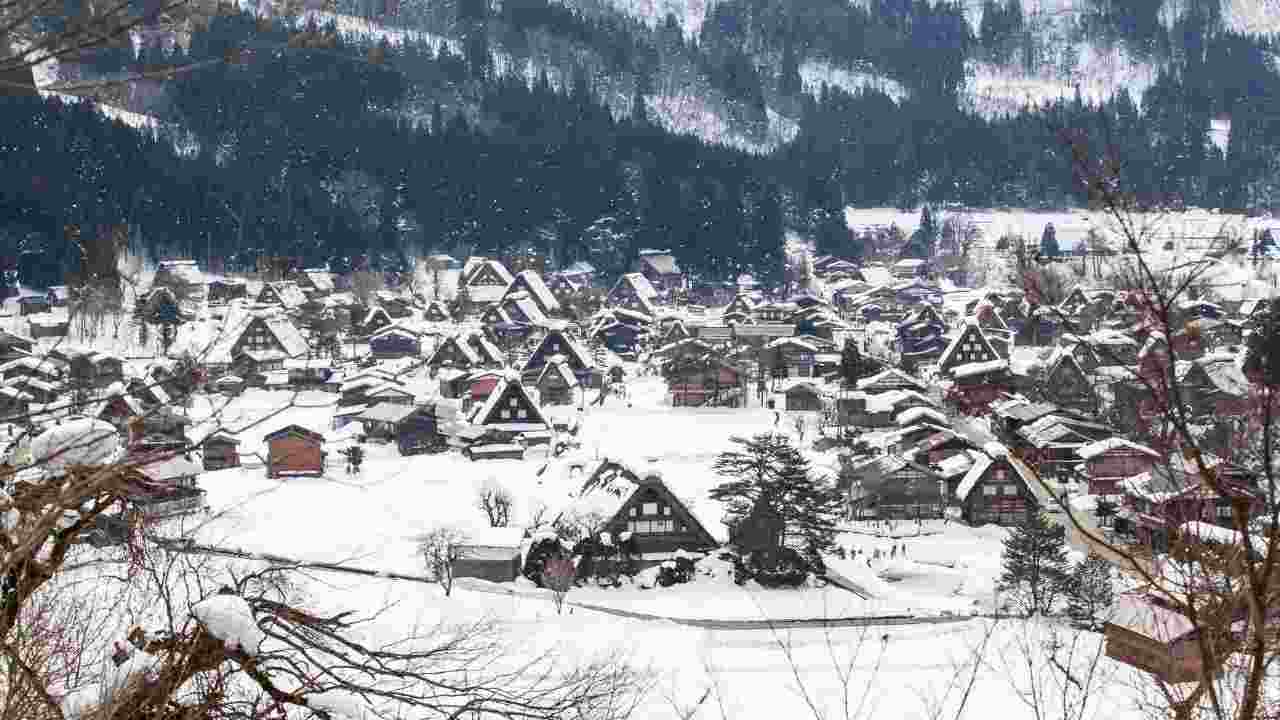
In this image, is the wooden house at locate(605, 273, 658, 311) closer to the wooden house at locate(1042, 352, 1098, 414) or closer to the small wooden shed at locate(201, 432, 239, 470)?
the wooden house at locate(1042, 352, 1098, 414)

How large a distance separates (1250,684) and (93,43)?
Result: 1.48 metres

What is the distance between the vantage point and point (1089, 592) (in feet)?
26.7

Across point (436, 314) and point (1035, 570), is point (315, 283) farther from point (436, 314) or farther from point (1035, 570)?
point (1035, 570)

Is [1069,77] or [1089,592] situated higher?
[1069,77]

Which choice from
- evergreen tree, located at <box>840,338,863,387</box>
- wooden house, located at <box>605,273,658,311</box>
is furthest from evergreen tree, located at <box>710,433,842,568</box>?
wooden house, located at <box>605,273,658,311</box>

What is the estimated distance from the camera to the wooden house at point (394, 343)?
2161cm

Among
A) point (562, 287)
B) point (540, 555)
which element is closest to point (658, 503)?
point (540, 555)

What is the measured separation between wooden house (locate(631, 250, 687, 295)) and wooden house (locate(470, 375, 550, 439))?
1732 centimetres

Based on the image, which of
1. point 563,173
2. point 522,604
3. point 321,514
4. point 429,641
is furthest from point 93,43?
point 563,173

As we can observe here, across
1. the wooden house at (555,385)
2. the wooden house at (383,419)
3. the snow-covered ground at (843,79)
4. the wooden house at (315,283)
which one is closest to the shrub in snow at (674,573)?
the wooden house at (383,419)

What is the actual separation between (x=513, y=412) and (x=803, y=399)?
5.24 m

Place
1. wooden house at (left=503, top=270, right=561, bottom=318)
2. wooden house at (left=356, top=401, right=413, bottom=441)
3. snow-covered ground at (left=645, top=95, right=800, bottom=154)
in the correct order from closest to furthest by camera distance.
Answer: wooden house at (left=356, top=401, right=413, bottom=441) → wooden house at (left=503, top=270, right=561, bottom=318) → snow-covered ground at (left=645, top=95, right=800, bottom=154)

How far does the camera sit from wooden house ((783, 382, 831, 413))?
55.9 feet

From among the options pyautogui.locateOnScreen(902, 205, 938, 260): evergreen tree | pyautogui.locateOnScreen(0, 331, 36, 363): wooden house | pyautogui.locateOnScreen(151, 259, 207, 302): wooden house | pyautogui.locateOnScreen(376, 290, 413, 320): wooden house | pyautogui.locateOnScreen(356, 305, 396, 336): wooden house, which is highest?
pyautogui.locateOnScreen(902, 205, 938, 260): evergreen tree
